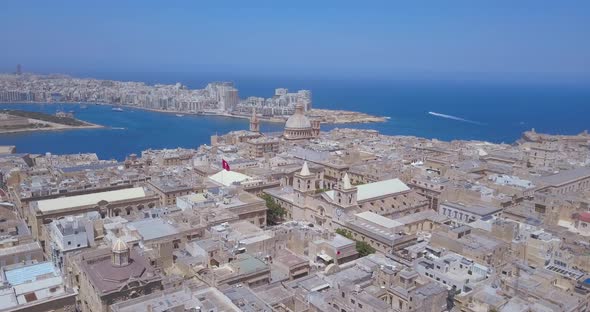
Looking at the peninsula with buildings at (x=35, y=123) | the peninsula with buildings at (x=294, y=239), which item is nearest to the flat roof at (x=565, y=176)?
the peninsula with buildings at (x=294, y=239)

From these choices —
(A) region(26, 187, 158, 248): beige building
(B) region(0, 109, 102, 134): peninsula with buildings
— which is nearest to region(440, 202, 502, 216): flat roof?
(A) region(26, 187, 158, 248): beige building

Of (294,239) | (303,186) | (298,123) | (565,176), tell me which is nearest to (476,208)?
(303,186)

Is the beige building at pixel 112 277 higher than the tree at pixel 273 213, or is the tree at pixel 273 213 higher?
the beige building at pixel 112 277

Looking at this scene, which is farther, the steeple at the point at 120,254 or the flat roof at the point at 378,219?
the flat roof at the point at 378,219

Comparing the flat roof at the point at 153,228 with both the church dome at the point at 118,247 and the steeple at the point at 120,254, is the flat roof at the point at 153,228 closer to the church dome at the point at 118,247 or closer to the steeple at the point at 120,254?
the steeple at the point at 120,254

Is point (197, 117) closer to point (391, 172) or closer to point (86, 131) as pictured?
point (86, 131)

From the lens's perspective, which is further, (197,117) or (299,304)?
(197,117)

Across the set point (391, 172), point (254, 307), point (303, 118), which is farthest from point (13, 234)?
point (303, 118)
